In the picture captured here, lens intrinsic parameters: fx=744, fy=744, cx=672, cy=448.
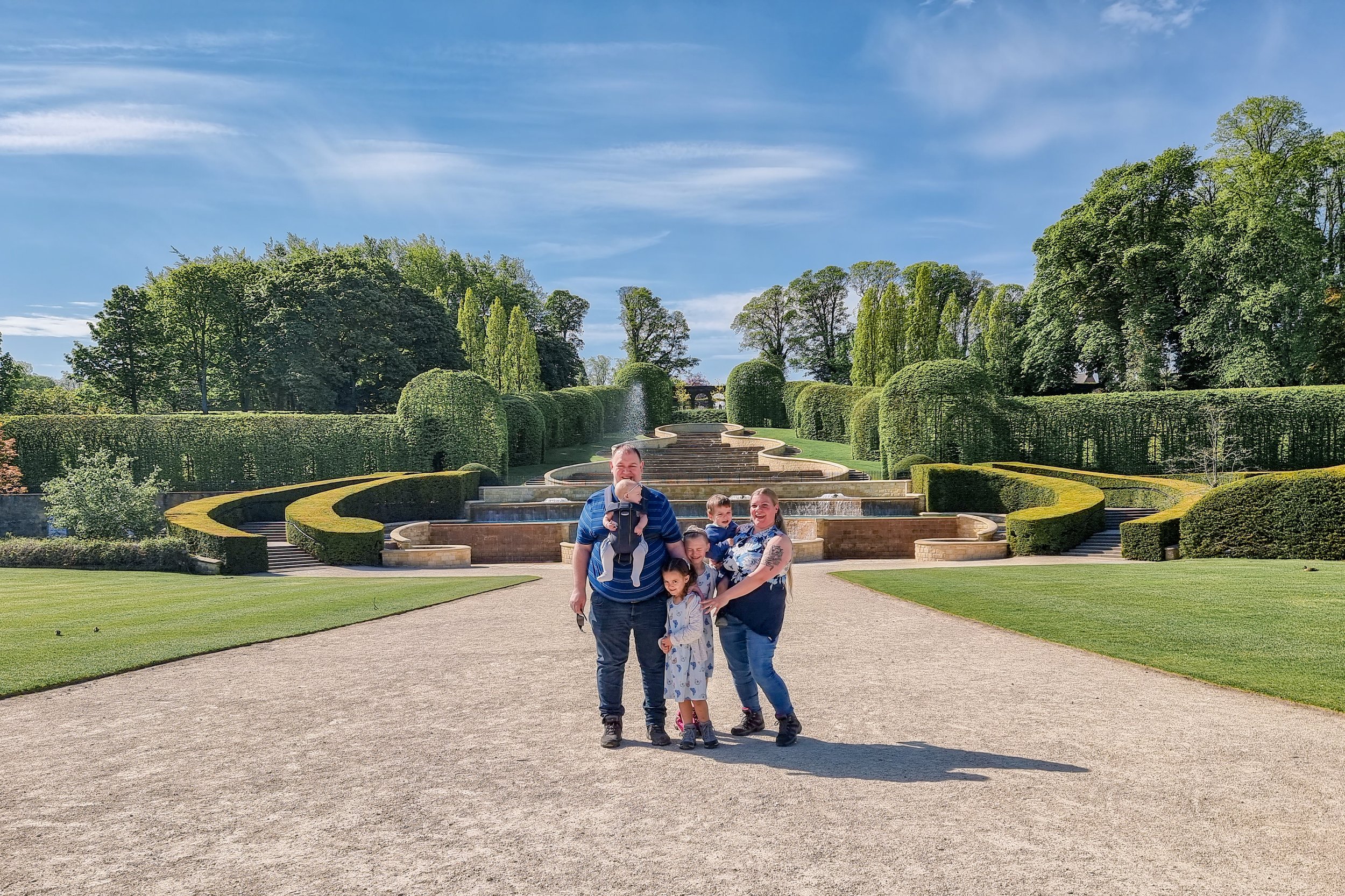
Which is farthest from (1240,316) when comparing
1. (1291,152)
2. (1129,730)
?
(1129,730)

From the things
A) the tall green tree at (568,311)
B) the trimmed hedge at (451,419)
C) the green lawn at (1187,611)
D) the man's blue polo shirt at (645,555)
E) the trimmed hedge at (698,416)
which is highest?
the tall green tree at (568,311)

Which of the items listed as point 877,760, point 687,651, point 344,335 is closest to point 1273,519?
point 877,760

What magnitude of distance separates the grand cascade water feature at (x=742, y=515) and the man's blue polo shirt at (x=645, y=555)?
314 inches

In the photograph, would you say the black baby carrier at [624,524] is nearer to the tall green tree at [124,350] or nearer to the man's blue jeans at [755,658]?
the man's blue jeans at [755,658]

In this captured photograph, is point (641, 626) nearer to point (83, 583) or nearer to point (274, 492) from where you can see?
point (83, 583)

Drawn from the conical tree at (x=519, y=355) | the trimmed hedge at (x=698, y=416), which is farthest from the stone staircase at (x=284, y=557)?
the trimmed hedge at (x=698, y=416)

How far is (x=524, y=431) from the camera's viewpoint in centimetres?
3594

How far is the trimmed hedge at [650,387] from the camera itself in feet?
182

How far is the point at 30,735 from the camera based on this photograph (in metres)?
5.08

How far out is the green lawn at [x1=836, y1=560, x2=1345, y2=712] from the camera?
6.45 meters

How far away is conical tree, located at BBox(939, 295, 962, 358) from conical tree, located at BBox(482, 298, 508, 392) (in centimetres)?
2769

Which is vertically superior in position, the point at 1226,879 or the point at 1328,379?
the point at 1328,379

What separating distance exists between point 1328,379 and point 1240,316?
5759mm

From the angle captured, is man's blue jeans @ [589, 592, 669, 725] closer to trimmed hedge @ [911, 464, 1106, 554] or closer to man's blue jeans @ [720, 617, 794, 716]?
man's blue jeans @ [720, 617, 794, 716]
